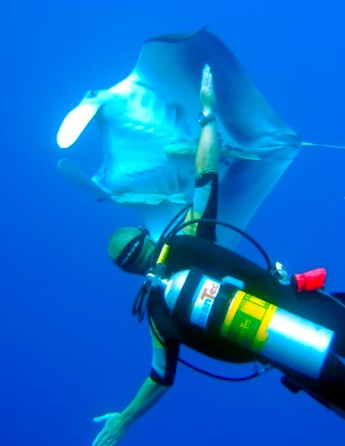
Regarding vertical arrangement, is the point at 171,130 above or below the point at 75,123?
above

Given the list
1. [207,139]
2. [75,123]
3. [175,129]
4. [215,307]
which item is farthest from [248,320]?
[175,129]

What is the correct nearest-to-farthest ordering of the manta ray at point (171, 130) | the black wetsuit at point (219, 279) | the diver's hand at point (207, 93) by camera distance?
the black wetsuit at point (219, 279) → the diver's hand at point (207, 93) → the manta ray at point (171, 130)

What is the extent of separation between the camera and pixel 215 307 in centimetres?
186

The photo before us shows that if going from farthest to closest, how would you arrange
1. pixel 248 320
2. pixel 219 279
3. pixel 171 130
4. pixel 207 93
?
pixel 171 130 < pixel 207 93 < pixel 219 279 < pixel 248 320

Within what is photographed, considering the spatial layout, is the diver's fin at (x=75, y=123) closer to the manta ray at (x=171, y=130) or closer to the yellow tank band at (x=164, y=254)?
the manta ray at (x=171, y=130)

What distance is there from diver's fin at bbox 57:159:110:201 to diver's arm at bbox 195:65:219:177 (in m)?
0.60

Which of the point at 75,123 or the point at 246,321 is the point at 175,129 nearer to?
the point at 75,123

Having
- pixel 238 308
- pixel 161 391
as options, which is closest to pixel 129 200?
pixel 161 391

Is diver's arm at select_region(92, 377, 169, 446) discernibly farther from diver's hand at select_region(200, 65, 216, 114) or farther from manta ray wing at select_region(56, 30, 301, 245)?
diver's hand at select_region(200, 65, 216, 114)

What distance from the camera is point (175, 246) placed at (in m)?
2.13

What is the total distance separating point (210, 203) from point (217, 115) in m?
0.80

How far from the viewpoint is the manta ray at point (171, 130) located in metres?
2.71

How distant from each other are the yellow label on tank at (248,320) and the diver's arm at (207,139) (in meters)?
0.83

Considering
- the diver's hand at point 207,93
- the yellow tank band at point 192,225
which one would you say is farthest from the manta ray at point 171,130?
the yellow tank band at point 192,225
